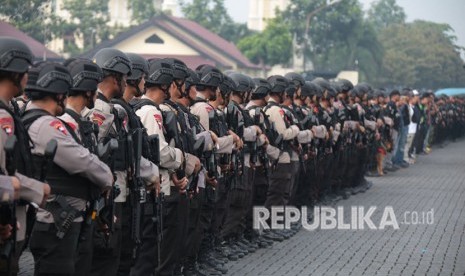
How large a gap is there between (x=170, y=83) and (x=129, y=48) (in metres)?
49.7

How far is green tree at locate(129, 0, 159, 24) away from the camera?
7681 centimetres

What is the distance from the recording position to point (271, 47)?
68250 mm

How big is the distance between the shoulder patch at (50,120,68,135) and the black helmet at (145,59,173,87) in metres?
2.71

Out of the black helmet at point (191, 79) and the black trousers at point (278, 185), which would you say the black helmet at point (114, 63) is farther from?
the black trousers at point (278, 185)

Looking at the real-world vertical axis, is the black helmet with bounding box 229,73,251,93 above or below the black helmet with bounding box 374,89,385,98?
above

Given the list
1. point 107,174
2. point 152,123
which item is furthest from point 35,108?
point 152,123

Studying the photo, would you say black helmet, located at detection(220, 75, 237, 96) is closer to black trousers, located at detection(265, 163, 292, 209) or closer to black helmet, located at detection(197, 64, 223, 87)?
black helmet, located at detection(197, 64, 223, 87)

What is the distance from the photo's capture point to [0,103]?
6500 millimetres

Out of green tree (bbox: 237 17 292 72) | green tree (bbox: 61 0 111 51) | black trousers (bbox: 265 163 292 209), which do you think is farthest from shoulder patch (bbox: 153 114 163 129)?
green tree (bbox: 237 17 292 72)

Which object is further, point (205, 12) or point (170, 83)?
point (205, 12)

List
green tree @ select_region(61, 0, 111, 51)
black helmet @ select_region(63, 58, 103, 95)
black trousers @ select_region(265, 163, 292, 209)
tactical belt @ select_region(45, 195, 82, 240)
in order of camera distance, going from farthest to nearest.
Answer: green tree @ select_region(61, 0, 111, 51) < black trousers @ select_region(265, 163, 292, 209) < black helmet @ select_region(63, 58, 103, 95) < tactical belt @ select_region(45, 195, 82, 240)

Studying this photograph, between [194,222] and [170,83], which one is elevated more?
[170,83]

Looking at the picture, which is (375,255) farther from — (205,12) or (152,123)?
(205,12)

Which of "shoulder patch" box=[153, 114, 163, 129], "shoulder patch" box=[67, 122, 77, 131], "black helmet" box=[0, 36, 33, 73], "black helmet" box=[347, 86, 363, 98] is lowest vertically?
"black helmet" box=[347, 86, 363, 98]
